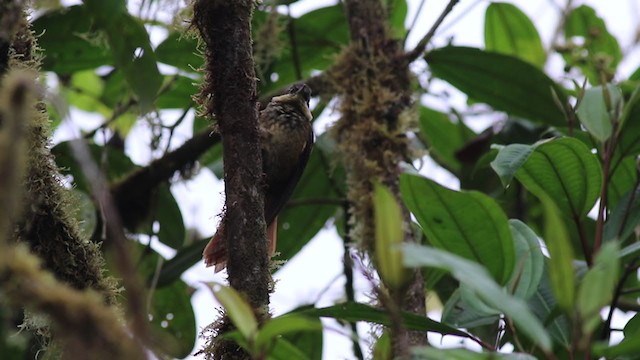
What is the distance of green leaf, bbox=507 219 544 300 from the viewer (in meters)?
1.71

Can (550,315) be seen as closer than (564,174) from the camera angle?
Yes

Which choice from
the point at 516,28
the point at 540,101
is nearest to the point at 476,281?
the point at 540,101

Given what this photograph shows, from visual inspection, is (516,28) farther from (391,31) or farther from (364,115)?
(364,115)

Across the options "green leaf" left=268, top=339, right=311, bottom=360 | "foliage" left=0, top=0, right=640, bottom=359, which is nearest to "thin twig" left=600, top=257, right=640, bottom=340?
"foliage" left=0, top=0, right=640, bottom=359

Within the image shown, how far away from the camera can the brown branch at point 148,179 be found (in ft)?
10.9

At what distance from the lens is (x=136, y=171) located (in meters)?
3.34

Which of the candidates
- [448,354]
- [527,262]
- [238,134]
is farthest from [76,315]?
[527,262]

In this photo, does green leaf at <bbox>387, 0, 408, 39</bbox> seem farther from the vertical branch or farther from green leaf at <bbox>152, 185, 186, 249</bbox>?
the vertical branch

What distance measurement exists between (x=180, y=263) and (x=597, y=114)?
156 cm

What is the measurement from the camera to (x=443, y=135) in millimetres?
3697

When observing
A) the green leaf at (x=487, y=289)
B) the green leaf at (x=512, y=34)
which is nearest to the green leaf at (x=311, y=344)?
the green leaf at (x=512, y=34)

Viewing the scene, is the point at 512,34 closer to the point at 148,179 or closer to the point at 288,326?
the point at 148,179

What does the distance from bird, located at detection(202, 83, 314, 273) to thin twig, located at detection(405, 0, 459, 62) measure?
0.41 m

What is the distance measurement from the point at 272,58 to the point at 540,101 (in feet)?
3.23
